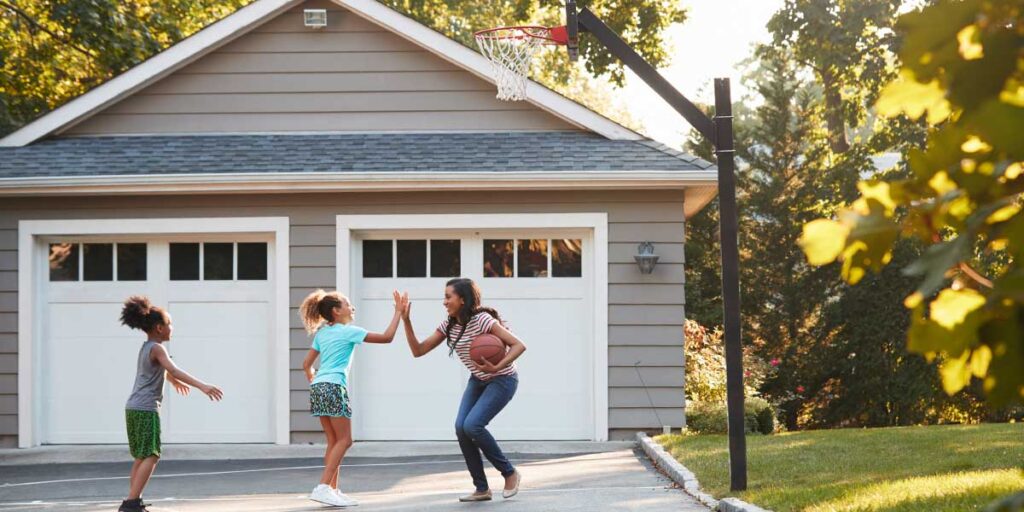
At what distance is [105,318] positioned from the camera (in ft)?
43.2

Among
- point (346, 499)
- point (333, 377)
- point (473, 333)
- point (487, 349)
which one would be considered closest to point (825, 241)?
point (487, 349)

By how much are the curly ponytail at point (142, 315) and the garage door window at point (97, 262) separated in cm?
525

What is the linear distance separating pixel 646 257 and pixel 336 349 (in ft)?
16.3

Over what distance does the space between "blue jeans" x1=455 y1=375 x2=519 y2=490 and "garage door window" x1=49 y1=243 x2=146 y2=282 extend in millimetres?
6029

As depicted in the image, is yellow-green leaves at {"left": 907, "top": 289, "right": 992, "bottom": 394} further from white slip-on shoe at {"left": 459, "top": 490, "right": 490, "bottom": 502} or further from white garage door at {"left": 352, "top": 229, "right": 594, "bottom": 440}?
white garage door at {"left": 352, "top": 229, "right": 594, "bottom": 440}

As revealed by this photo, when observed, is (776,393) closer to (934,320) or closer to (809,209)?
(809,209)

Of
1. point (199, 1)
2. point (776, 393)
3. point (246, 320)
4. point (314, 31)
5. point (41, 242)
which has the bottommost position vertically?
point (776, 393)

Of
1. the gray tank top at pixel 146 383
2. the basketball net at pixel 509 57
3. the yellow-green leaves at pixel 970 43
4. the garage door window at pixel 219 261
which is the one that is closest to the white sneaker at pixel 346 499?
the gray tank top at pixel 146 383

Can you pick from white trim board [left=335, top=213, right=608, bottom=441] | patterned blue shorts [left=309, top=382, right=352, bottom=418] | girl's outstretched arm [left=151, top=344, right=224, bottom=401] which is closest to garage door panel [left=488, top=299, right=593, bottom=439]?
white trim board [left=335, top=213, right=608, bottom=441]

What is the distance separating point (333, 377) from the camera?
8.52 m

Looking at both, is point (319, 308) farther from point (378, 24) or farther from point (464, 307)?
point (378, 24)

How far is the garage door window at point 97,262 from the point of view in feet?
43.3

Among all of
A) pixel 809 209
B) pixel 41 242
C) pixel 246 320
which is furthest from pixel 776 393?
pixel 41 242

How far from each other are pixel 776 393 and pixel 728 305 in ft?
43.2
